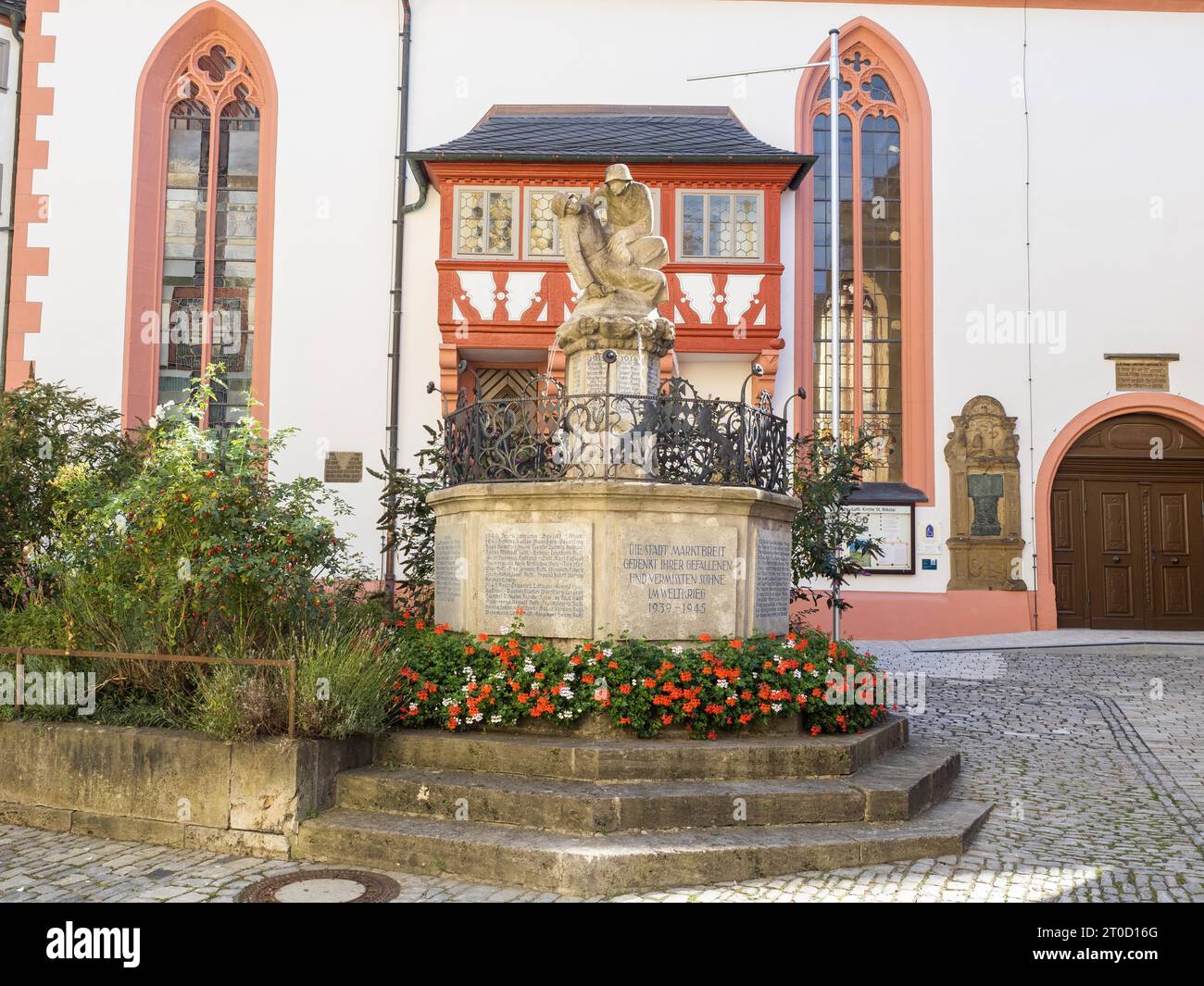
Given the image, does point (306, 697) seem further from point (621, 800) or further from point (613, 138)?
point (613, 138)

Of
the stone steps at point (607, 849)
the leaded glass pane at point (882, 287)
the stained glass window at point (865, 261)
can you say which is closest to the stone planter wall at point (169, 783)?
the stone steps at point (607, 849)

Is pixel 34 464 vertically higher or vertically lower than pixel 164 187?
lower

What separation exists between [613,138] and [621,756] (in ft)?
38.8

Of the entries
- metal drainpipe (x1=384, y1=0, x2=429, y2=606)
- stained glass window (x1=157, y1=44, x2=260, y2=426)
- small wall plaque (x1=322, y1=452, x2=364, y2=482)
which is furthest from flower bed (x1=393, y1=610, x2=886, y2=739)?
stained glass window (x1=157, y1=44, x2=260, y2=426)

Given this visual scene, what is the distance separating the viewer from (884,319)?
16.4 meters

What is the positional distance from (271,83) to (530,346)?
259 inches

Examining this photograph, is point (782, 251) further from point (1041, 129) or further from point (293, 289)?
point (293, 289)

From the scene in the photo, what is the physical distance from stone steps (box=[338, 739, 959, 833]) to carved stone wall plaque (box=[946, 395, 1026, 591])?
10.4 metres

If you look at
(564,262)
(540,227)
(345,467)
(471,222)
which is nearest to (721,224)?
(564,262)

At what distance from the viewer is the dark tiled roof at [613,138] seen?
1458cm

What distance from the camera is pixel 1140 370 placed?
51.4ft

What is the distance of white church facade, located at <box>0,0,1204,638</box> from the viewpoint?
15328mm

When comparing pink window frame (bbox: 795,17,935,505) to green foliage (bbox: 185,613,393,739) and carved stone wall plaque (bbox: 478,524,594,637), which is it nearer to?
carved stone wall plaque (bbox: 478,524,594,637)
